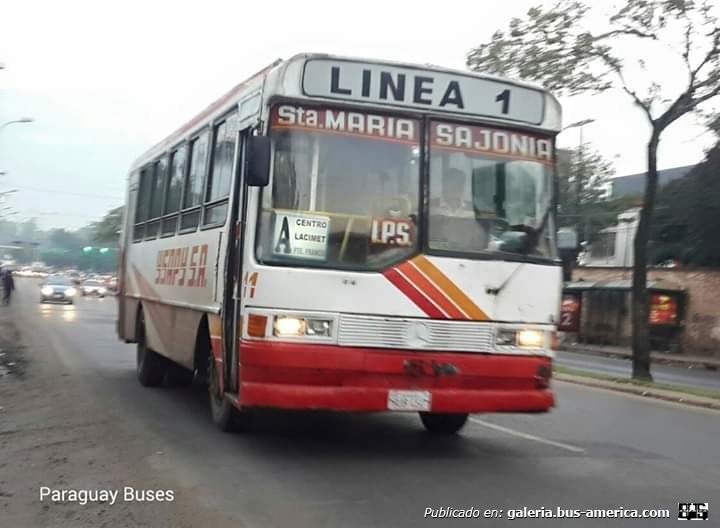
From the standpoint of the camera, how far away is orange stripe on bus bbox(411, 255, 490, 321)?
7.55 meters

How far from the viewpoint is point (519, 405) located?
7684 millimetres

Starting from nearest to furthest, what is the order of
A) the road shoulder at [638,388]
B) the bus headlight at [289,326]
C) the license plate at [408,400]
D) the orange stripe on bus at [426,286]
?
the bus headlight at [289,326] → the license plate at [408,400] → the orange stripe on bus at [426,286] → the road shoulder at [638,388]

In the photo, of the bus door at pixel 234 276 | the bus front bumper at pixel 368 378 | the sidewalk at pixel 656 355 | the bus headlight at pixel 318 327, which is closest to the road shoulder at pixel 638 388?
the bus front bumper at pixel 368 378

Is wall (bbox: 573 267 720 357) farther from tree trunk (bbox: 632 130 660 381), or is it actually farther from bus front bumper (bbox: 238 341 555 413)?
bus front bumper (bbox: 238 341 555 413)

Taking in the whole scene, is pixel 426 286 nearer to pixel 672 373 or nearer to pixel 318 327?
pixel 318 327

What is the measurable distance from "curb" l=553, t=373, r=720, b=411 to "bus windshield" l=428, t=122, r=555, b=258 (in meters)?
7.86

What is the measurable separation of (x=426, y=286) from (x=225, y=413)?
2.50 meters

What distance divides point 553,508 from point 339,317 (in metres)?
2.21

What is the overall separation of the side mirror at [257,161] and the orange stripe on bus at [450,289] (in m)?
1.44

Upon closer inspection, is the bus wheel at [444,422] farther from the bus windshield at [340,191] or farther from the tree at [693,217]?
the tree at [693,217]

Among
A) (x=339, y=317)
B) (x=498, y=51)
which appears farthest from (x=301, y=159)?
(x=498, y=51)

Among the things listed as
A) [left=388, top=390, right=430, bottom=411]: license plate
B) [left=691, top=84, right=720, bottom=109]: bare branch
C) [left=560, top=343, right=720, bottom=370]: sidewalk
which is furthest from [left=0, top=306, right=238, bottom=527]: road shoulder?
[left=560, top=343, right=720, bottom=370]: sidewalk

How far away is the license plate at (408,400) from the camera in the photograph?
24.1ft

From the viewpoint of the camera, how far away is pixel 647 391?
1623 cm
